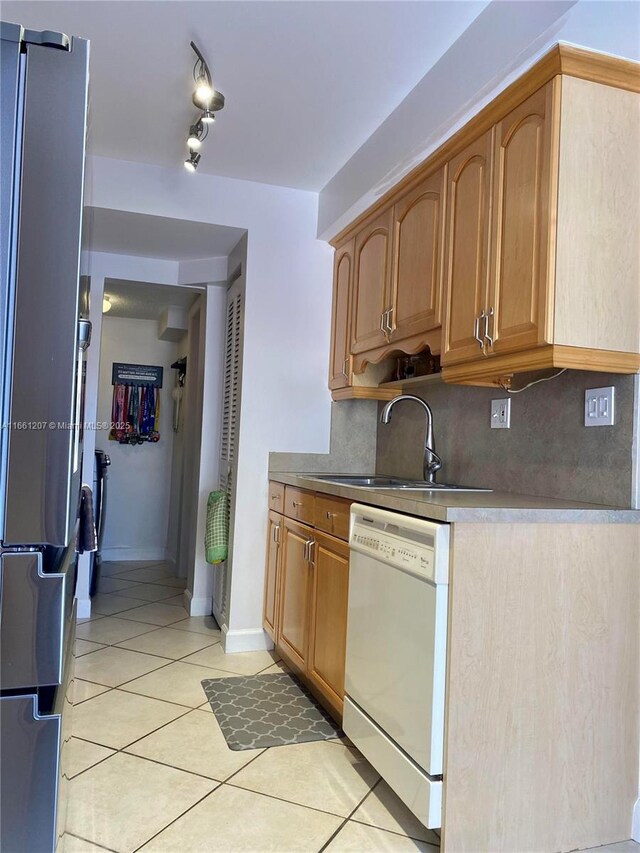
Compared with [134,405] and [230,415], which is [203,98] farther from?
[134,405]

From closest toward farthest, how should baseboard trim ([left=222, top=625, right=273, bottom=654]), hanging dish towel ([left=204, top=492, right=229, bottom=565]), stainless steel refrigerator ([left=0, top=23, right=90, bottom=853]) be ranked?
stainless steel refrigerator ([left=0, top=23, right=90, bottom=853]) < baseboard trim ([left=222, top=625, right=273, bottom=654]) < hanging dish towel ([left=204, top=492, right=229, bottom=565])

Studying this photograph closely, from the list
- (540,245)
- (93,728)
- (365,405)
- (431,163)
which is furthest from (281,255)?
(93,728)

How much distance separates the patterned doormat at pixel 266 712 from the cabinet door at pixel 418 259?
5.23 feet

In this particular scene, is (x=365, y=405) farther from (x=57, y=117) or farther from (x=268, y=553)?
(x=57, y=117)

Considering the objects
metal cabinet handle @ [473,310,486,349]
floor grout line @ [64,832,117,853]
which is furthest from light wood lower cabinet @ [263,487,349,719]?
floor grout line @ [64,832,117,853]

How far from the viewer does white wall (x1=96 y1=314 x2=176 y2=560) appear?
538 cm

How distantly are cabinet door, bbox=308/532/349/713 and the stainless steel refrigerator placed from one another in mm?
1519

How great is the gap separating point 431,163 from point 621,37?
79 cm

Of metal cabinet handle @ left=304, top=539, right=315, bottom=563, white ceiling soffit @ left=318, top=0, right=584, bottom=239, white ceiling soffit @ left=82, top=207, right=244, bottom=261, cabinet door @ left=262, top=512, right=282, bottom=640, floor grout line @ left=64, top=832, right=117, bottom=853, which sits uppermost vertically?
white ceiling soffit @ left=318, top=0, right=584, bottom=239

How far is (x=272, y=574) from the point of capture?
3166 mm

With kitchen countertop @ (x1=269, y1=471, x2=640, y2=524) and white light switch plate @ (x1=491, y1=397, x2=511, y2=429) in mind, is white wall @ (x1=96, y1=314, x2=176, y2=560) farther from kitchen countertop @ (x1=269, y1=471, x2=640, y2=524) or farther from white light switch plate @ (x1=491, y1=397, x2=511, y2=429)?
kitchen countertop @ (x1=269, y1=471, x2=640, y2=524)

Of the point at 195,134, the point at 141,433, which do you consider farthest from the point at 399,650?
the point at 141,433

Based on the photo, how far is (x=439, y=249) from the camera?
2330 mm

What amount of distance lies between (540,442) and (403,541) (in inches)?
28.4
